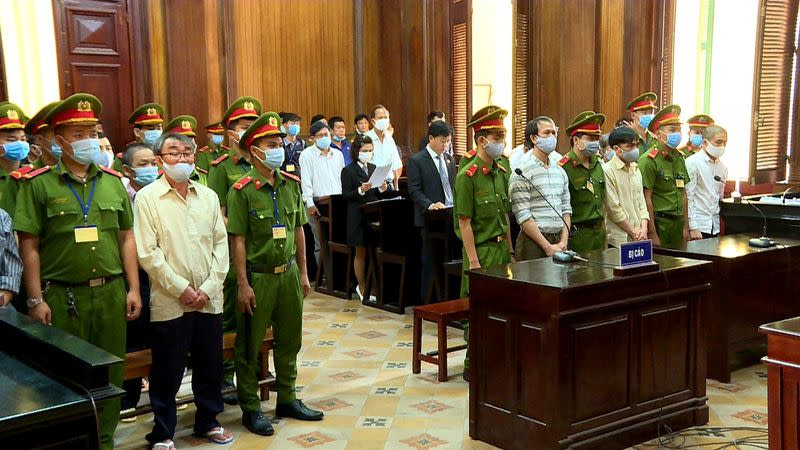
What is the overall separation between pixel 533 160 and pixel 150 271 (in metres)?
2.40

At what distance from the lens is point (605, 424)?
143 inches

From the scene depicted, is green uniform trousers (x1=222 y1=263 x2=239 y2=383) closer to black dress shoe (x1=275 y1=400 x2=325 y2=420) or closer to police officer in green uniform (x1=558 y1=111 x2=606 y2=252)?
black dress shoe (x1=275 y1=400 x2=325 y2=420)

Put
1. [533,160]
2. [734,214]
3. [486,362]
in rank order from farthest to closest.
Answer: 1. [734,214]
2. [533,160]
3. [486,362]

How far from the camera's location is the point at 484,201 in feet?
15.3

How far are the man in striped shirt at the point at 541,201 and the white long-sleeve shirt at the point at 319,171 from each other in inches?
127

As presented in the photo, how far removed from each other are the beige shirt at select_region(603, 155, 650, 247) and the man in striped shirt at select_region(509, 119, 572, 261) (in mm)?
609

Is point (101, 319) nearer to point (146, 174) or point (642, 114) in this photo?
point (146, 174)

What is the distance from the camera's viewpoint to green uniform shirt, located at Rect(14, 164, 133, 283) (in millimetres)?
3359

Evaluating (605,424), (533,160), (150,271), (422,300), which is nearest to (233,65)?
(422,300)

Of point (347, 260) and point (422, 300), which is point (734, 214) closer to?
point (422, 300)

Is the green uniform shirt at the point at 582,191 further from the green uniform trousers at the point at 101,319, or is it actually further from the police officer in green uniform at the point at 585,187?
the green uniform trousers at the point at 101,319

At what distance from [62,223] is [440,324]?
222cm

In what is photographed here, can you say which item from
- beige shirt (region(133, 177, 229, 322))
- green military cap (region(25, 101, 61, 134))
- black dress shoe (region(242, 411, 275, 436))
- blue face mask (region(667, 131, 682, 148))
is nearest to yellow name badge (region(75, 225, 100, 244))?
beige shirt (region(133, 177, 229, 322))

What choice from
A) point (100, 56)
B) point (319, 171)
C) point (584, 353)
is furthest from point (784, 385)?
point (100, 56)
